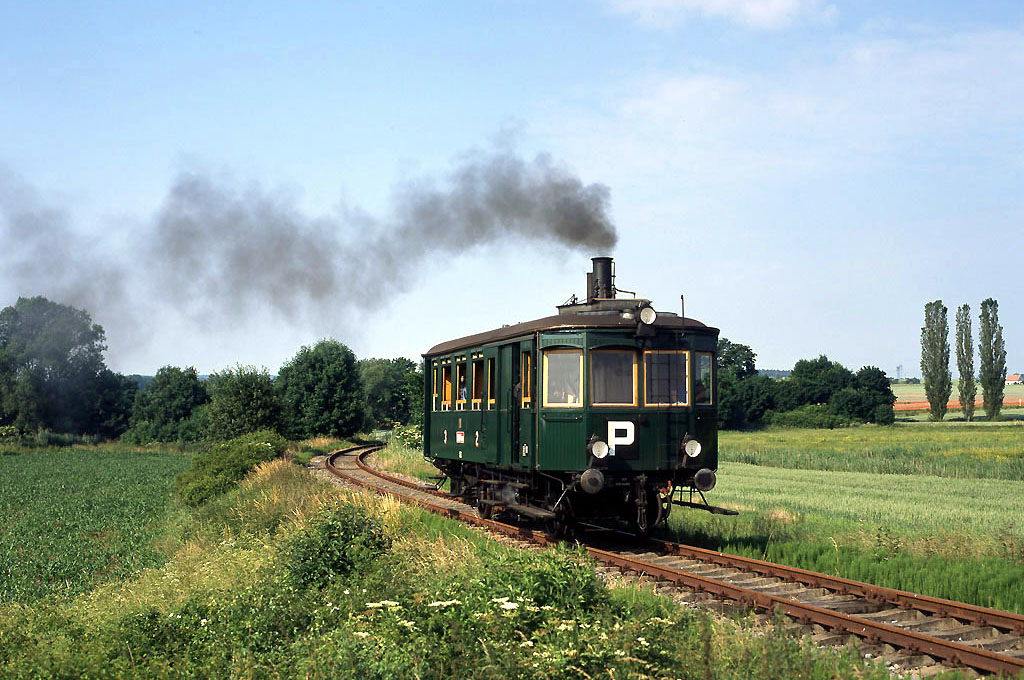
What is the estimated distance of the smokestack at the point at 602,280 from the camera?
15750 mm

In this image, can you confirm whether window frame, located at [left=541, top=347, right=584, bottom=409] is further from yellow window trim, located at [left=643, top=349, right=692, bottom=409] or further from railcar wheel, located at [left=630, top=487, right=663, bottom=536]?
railcar wheel, located at [left=630, top=487, right=663, bottom=536]

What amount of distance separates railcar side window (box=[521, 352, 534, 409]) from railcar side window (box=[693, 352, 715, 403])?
2586 millimetres

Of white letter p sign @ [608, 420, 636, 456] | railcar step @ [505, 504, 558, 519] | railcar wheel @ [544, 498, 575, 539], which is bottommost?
railcar wheel @ [544, 498, 575, 539]

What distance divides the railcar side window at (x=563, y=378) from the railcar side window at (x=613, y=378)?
21 centimetres

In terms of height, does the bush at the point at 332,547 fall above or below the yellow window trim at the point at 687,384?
below

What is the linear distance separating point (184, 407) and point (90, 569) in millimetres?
81283

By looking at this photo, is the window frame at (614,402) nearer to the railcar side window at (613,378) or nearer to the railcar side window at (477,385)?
the railcar side window at (613,378)

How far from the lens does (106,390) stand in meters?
91.0

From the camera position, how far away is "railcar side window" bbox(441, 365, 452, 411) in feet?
60.9

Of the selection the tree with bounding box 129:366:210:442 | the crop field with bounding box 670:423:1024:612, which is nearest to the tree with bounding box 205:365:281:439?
the crop field with bounding box 670:423:1024:612

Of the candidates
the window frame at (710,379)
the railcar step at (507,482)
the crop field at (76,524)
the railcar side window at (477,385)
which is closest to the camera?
the window frame at (710,379)

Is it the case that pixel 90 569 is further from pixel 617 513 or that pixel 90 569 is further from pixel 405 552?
pixel 617 513

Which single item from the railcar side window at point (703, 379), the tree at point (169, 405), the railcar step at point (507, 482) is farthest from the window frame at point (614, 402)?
the tree at point (169, 405)

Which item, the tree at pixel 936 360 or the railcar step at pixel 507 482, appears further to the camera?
the tree at pixel 936 360
